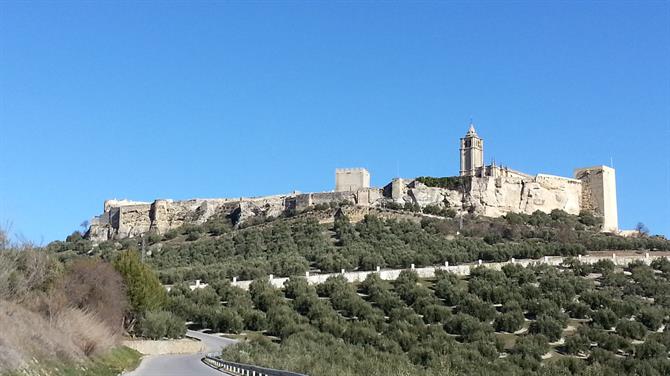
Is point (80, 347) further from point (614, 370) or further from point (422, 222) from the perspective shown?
point (422, 222)

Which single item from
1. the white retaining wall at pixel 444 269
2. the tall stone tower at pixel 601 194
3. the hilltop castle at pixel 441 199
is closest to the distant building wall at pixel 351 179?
the hilltop castle at pixel 441 199

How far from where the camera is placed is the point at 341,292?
42.1 metres

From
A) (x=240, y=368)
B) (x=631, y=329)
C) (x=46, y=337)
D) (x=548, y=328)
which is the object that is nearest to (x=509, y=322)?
(x=548, y=328)

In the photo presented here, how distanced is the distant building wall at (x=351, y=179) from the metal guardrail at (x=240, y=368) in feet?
159

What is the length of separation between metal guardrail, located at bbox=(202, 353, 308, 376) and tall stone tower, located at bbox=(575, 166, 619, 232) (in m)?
53.9

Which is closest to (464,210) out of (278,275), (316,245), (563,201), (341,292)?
(563,201)

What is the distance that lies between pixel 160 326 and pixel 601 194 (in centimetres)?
5164

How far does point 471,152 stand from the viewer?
73.3 meters

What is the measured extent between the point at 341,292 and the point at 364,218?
23395mm

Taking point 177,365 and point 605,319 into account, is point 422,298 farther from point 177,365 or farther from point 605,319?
point 177,365

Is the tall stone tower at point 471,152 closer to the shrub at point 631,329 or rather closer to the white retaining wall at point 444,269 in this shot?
the white retaining wall at point 444,269

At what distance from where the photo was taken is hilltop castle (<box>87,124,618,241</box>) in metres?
69.4

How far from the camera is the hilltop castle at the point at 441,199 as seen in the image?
6938 centimetres

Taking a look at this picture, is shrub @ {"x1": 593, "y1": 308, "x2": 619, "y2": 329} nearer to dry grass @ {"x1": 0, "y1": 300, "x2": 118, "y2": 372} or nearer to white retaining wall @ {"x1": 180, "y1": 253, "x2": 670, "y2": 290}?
white retaining wall @ {"x1": 180, "y1": 253, "x2": 670, "y2": 290}
